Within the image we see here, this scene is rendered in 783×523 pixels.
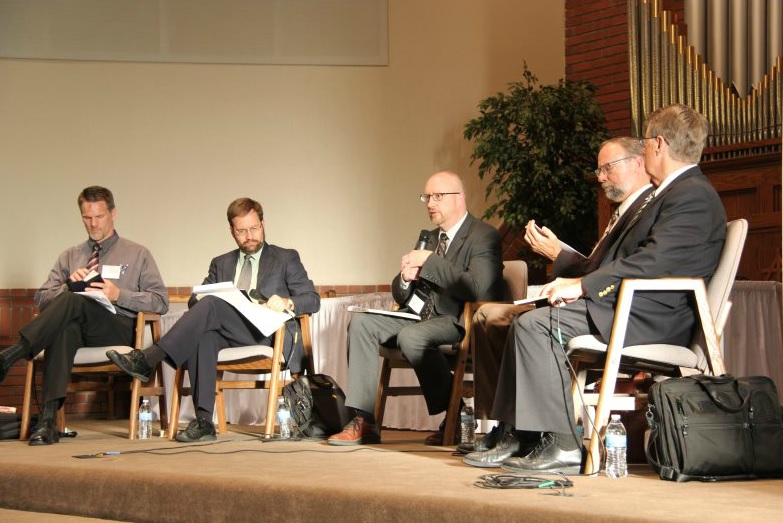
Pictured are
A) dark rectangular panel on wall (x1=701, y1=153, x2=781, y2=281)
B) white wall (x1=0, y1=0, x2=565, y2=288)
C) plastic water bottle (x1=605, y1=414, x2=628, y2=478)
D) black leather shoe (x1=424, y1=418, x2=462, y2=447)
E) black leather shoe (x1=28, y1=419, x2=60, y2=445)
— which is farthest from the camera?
white wall (x1=0, y1=0, x2=565, y2=288)

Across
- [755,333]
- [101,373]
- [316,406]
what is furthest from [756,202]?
[101,373]

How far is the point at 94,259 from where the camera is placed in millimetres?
5270

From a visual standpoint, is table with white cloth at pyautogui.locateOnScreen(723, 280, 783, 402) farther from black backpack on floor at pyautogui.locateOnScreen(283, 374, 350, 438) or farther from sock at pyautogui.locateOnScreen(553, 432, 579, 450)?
black backpack on floor at pyautogui.locateOnScreen(283, 374, 350, 438)

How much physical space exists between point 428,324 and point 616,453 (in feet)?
4.25

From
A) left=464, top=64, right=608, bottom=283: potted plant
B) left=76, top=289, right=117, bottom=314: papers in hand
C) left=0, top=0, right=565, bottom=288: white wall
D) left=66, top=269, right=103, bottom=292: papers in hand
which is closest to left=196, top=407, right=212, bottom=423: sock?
left=76, top=289, right=117, bottom=314: papers in hand

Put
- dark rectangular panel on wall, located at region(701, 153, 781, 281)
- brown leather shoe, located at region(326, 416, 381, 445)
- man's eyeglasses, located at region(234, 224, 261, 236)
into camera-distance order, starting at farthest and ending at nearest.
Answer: dark rectangular panel on wall, located at region(701, 153, 781, 281)
man's eyeglasses, located at region(234, 224, 261, 236)
brown leather shoe, located at region(326, 416, 381, 445)

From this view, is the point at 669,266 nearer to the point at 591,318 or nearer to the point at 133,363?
the point at 591,318

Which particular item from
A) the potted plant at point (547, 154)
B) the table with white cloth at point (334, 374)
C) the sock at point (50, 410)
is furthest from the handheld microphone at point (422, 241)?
the potted plant at point (547, 154)

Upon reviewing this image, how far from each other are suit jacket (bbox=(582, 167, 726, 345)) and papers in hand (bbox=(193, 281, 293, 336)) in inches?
70.8

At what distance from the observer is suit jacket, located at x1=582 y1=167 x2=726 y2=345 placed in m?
3.35

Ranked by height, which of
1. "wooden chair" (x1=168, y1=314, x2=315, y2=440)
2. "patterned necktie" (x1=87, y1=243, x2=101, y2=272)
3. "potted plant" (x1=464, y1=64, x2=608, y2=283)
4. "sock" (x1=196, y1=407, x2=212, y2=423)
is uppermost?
"potted plant" (x1=464, y1=64, x2=608, y2=283)

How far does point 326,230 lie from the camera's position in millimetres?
7340

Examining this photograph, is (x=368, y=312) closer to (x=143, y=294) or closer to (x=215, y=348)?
(x=215, y=348)

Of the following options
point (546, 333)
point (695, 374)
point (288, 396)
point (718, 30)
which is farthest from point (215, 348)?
point (718, 30)
